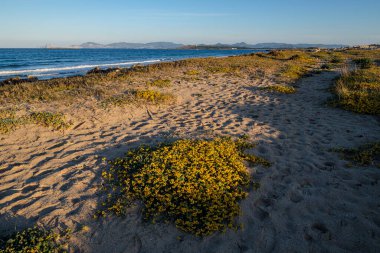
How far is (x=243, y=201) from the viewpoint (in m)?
5.52

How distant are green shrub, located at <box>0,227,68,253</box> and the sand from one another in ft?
0.87

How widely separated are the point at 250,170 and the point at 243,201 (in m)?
1.34

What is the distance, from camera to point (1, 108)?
11609 millimetres

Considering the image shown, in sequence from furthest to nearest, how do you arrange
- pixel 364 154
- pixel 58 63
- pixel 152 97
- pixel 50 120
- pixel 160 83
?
pixel 58 63
pixel 160 83
pixel 152 97
pixel 50 120
pixel 364 154

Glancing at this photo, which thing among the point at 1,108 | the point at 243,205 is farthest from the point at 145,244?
the point at 1,108

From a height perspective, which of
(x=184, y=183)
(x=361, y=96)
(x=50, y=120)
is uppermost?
(x=361, y=96)

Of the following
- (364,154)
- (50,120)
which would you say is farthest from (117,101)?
(364,154)

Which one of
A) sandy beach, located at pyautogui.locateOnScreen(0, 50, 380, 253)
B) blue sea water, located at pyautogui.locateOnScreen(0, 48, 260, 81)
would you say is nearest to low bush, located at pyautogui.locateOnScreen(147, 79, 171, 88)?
sandy beach, located at pyautogui.locateOnScreen(0, 50, 380, 253)

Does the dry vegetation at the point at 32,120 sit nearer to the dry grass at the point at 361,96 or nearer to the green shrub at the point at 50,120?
the green shrub at the point at 50,120

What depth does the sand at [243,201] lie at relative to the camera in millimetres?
4535

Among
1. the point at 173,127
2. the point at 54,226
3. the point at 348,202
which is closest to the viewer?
the point at 54,226

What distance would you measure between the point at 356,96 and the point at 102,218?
476 inches

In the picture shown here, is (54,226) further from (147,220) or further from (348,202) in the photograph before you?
(348,202)

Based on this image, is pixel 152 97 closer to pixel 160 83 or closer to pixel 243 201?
pixel 160 83
